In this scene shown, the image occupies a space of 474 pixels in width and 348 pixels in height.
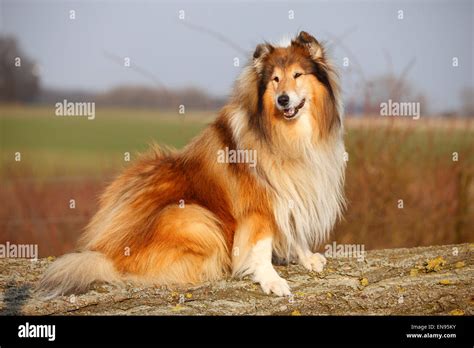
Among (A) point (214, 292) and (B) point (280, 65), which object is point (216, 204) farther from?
(B) point (280, 65)

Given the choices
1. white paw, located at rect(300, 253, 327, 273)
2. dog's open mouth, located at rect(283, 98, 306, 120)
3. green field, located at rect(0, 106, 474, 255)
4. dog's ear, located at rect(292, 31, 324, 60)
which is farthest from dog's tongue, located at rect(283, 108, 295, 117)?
green field, located at rect(0, 106, 474, 255)

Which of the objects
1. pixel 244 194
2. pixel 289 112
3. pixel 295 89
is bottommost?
pixel 244 194

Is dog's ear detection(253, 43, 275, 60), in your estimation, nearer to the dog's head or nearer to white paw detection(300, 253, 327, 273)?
the dog's head

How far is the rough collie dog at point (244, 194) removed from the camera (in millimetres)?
4961

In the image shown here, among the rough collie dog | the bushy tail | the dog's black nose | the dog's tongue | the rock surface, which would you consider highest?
the dog's black nose

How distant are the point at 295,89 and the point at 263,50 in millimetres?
473

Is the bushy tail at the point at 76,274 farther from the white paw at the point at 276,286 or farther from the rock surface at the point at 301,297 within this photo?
the white paw at the point at 276,286

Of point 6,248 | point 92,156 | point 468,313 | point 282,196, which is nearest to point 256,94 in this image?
point 282,196

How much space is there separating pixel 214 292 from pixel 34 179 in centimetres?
592

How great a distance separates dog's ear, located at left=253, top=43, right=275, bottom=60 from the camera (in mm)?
5273

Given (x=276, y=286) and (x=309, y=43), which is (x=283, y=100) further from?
(x=276, y=286)

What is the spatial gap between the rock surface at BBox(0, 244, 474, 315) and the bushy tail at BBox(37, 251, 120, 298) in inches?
3.0

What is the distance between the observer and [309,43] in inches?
207

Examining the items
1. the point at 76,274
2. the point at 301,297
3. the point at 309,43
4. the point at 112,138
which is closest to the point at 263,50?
the point at 309,43
